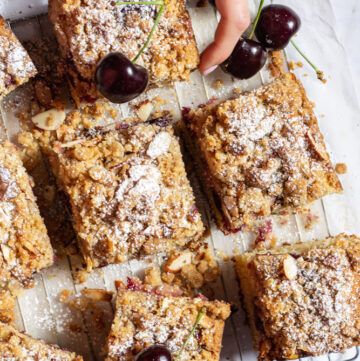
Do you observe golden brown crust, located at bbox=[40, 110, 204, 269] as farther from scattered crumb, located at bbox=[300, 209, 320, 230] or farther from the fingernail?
scattered crumb, located at bbox=[300, 209, 320, 230]

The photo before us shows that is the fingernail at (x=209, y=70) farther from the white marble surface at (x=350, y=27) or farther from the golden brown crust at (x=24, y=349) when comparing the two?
the golden brown crust at (x=24, y=349)

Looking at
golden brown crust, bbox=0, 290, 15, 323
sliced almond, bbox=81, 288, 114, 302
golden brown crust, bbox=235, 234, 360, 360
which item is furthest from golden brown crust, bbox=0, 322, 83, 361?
golden brown crust, bbox=235, 234, 360, 360

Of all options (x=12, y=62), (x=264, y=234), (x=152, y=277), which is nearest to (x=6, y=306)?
(x=152, y=277)

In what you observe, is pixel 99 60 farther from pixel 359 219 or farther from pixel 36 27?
pixel 359 219

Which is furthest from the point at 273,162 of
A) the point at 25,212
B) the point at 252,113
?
the point at 25,212

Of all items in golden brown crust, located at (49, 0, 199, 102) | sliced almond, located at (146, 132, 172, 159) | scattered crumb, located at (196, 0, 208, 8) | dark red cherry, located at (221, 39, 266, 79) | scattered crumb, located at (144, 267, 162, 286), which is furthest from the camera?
scattered crumb, located at (196, 0, 208, 8)
